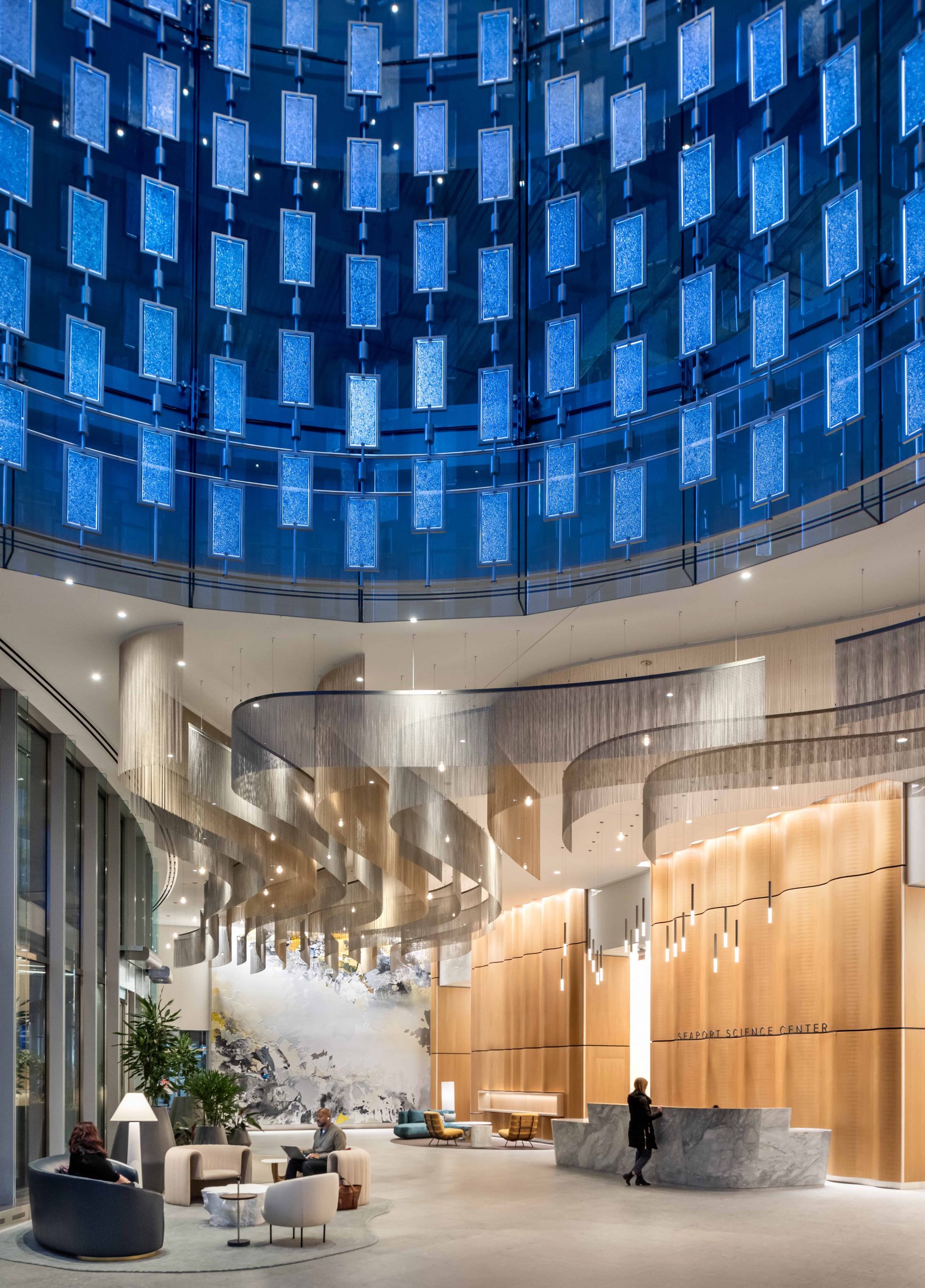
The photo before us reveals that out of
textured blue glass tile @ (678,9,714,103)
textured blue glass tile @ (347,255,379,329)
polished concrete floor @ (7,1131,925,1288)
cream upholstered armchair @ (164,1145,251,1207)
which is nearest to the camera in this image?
polished concrete floor @ (7,1131,925,1288)

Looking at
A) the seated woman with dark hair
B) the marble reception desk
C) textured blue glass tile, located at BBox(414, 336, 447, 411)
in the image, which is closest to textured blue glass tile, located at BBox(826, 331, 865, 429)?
textured blue glass tile, located at BBox(414, 336, 447, 411)

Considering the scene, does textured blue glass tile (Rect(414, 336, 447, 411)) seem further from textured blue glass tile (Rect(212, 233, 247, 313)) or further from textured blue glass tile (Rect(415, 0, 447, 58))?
textured blue glass tile (Rect(415, 0, 447, 58))

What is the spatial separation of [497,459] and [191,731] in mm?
4283

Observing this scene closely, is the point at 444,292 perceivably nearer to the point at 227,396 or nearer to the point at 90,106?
the point at 227,396

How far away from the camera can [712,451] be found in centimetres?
1227

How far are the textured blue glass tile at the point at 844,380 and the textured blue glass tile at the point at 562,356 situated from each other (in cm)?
310

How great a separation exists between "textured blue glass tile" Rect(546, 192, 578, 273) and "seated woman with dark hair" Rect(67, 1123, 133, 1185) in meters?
9.35

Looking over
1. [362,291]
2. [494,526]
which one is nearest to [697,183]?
[362,291]

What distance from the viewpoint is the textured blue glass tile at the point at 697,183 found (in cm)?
1281

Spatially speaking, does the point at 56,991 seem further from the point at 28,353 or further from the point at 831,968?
the point at 831,968

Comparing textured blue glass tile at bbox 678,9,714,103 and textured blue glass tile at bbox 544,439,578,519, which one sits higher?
textured blue glass tile at bbox 678,9,714,103

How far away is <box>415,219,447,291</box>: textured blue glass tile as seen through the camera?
46.4ft

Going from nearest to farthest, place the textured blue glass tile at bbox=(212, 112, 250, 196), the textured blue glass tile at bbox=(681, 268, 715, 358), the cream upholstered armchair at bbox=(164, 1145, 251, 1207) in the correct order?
the textured blue glass tile at bbox=(681, 268, 715, 358) → the textured blue glass tile at bbox=(212, 112, 250, 196) → the cream upholstered armchair at bbox=(164, 1145, 251, 1207)

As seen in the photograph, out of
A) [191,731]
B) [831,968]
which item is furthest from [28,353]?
[831,968]
